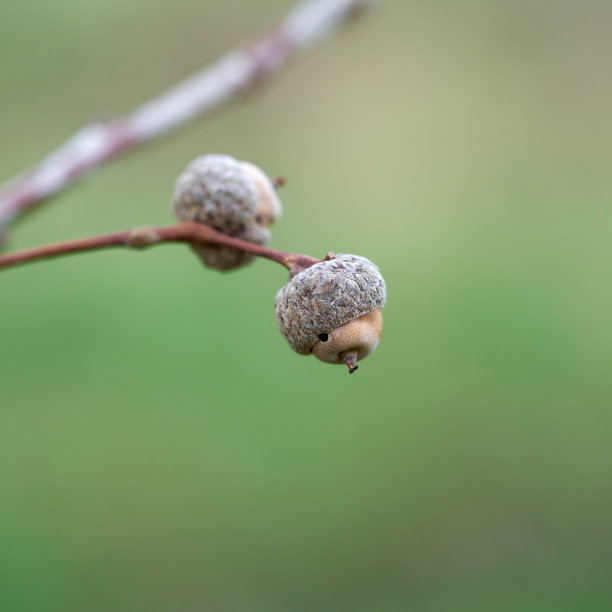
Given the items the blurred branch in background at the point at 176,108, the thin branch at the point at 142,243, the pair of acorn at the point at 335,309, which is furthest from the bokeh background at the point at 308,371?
the pair of acorn at the point at 335,309

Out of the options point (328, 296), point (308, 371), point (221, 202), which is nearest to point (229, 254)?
point (221, 202)

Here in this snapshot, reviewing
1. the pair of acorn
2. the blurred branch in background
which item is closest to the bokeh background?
the blurred branch in background

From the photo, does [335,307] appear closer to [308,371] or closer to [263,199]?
[263,199]

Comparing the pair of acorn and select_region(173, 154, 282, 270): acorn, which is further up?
select_region(173, 154, 282, 270): acorn

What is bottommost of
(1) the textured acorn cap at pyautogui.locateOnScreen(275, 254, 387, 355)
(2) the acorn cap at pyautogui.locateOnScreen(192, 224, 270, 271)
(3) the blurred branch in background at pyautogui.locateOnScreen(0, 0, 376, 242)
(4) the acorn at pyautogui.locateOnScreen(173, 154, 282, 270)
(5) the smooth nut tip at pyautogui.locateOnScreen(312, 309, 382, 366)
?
(5) the smooth nut tip at pyautogui.locateOnScreen(312, 309, 382, 366)

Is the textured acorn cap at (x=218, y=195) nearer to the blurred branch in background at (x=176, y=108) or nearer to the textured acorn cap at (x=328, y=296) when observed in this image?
the textured acorn cap at (x=328, y=296)

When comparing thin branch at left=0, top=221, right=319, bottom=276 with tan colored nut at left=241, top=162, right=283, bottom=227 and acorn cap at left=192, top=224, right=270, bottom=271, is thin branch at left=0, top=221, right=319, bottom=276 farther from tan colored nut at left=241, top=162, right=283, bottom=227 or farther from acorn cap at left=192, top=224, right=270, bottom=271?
tan colored nut at left=241, top=162, right=283, bottom=227
